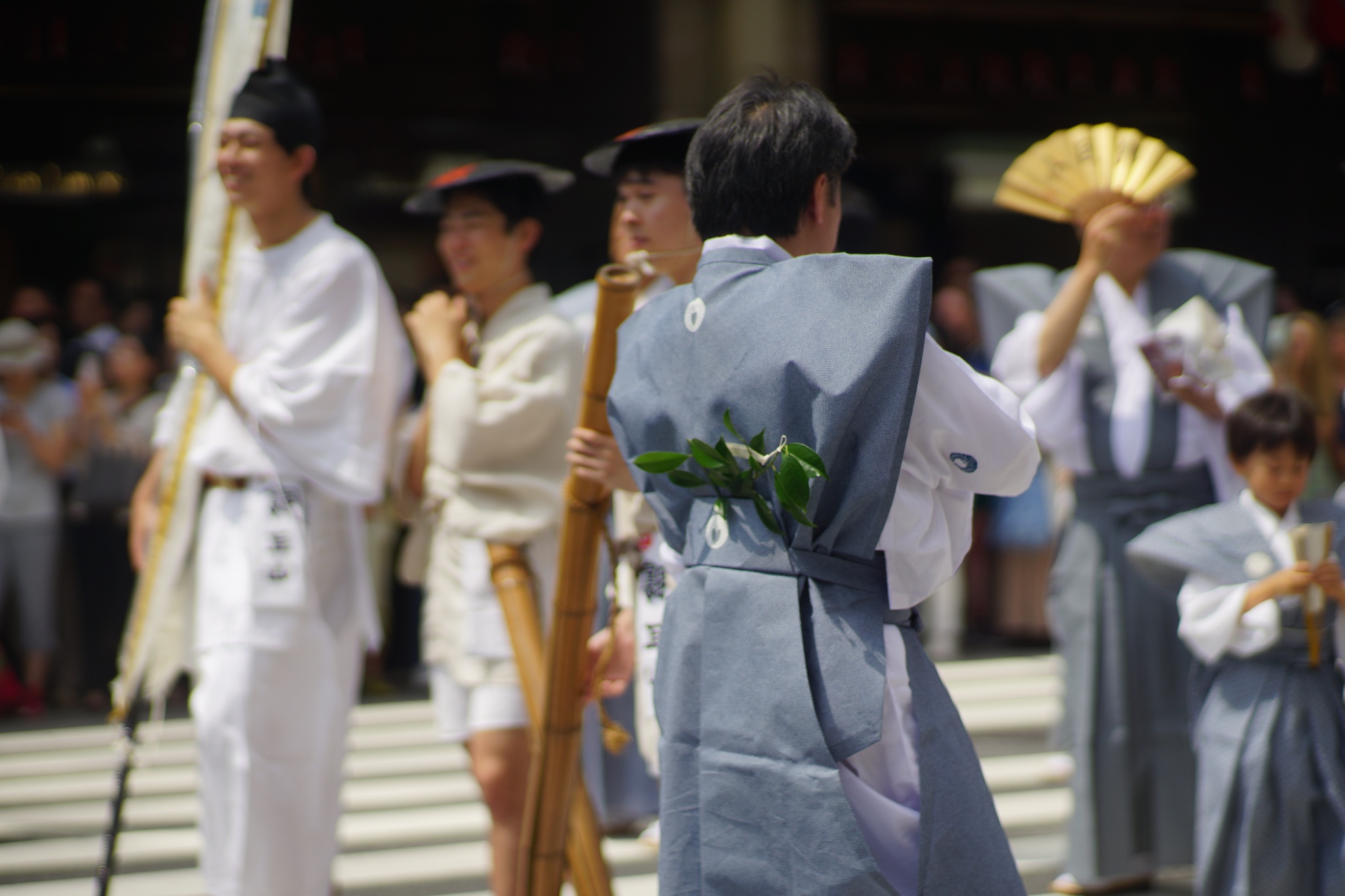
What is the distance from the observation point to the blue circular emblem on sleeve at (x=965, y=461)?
216 centimetres

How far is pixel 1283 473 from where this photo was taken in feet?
11.5

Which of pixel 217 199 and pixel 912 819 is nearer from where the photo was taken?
pixel 912 819

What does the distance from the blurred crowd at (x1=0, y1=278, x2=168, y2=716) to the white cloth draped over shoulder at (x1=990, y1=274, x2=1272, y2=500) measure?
14.9 feet

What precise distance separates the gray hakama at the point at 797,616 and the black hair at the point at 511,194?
1.52m

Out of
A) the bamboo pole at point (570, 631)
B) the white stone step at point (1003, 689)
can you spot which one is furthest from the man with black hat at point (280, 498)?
the white stone step at point (1003, 689)

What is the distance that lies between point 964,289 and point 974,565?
5.31ft

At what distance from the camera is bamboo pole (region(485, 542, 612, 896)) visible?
3.11 m

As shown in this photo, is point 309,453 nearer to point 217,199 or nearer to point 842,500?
point 217,199

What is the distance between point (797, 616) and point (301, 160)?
2142 millimetres

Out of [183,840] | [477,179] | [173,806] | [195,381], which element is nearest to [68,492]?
[173,806]

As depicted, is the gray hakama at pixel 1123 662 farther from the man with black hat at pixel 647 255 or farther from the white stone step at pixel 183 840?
the white stone step at pixel 183 840

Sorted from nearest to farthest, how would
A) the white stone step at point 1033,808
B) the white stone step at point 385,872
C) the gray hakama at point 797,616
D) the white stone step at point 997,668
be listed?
the gray hakama at point 797,616, the white stone step at point 385,872, the white stone step at point 1033,808, the white stone step at point 997,668

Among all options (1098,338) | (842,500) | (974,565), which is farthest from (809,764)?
(974,565)

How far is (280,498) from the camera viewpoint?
3.55 m
